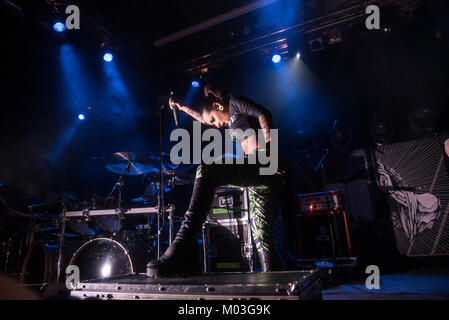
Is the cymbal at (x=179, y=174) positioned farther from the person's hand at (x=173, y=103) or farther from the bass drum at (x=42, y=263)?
the bass drum at (x=42, y=263)

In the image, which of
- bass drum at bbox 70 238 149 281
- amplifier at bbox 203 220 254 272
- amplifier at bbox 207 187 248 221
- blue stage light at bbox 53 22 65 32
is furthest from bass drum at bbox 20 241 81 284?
blue stage light at bbox 53 22 65 32

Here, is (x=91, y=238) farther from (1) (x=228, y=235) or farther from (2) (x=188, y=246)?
(2) (x=188, y=246)

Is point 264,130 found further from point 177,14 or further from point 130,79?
point 130,79

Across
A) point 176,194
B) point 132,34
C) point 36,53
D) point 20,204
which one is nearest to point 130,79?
point 132,34

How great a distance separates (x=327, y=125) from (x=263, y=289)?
22.2ft

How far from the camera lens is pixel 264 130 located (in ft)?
8.02

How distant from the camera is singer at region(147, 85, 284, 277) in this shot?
5.96 ft

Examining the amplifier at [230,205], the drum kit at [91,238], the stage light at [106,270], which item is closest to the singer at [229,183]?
the drum kit at [91,238]

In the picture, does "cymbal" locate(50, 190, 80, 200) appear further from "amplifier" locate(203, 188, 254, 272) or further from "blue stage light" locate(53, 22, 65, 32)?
"blue stage light" locate(53, 22, 65, 32)

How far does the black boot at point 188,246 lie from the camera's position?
1.73 metres

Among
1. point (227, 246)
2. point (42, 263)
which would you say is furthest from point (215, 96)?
point (42, 263)

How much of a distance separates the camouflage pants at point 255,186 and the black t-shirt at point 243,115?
0.55 metres

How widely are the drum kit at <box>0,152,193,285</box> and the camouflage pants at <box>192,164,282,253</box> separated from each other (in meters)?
1.38

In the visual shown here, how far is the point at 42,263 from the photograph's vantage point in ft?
12.4
